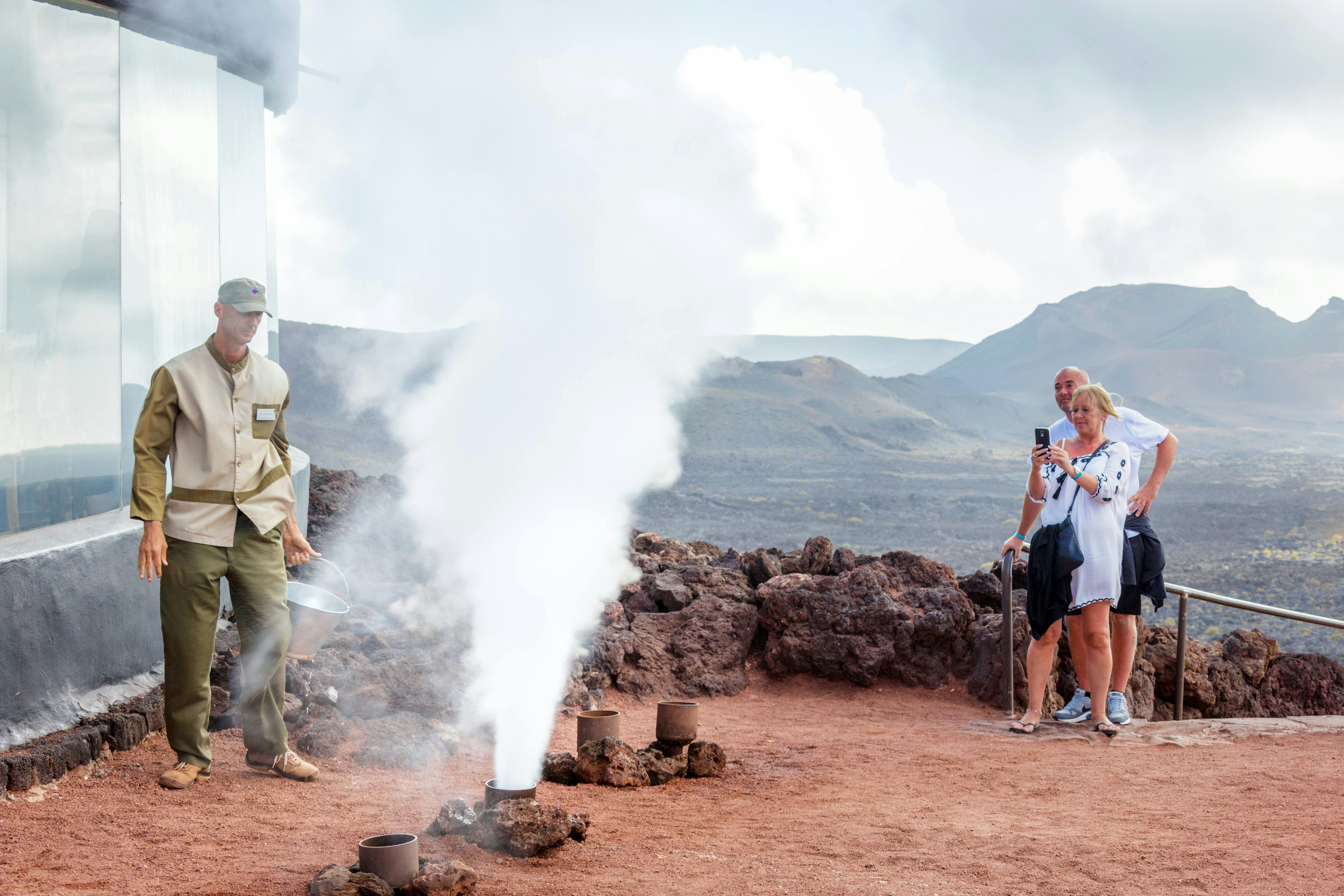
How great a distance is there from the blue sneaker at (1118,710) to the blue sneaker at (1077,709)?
0.18 metres

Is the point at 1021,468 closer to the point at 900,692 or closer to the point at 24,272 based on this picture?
the point at 900,692

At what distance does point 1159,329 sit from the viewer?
156 metres

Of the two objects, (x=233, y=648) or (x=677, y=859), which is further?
(x=233, y=648)

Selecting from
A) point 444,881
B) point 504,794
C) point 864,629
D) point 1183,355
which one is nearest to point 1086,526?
point 864,629

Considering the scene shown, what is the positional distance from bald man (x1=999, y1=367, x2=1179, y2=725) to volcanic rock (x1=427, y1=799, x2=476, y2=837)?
356 centimetres

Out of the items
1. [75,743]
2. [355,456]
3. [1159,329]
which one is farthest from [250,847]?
[1159,329]

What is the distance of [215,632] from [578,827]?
169 cm

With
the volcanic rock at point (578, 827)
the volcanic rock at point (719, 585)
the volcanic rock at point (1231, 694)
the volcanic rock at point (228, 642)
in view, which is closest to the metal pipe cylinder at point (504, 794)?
the volcanic rock at point (578, 827)

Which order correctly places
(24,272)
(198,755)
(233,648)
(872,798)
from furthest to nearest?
(233,648) < (24,272) < (872,798) < (198,755)

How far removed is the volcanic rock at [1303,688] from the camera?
328 inches

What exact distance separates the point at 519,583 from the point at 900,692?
3175mm

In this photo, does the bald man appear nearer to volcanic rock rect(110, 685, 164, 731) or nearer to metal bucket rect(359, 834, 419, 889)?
metal bucket rect(359, 834, 419, 889)

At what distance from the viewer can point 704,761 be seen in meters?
5.15

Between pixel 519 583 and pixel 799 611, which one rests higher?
pixel 519 583
